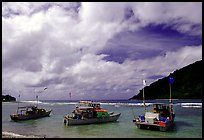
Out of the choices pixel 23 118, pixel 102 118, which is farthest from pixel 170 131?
pixel 23 118

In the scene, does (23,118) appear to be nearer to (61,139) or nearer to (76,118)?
(76,118)

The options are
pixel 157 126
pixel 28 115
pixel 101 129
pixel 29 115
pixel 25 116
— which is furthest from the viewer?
pixel 29 115

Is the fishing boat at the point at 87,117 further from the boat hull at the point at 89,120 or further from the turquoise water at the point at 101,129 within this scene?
the turquoise water at the point at 101,129

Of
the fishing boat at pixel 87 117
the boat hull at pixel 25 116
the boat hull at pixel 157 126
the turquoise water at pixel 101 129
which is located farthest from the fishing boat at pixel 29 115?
the boat hull at pixel 157 126

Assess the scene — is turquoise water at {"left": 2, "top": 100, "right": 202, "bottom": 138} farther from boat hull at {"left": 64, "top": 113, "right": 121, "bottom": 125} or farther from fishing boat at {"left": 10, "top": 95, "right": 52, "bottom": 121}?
fishing boat at {"left": 10, "top": 95, "right": 52, "bottom": 121}

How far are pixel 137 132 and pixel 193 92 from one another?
555 feet

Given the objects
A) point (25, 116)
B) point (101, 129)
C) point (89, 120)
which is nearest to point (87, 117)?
point (89, 120)

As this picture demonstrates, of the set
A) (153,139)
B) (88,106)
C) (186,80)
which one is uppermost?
(186,80)

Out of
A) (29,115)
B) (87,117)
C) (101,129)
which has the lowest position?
(101,129)

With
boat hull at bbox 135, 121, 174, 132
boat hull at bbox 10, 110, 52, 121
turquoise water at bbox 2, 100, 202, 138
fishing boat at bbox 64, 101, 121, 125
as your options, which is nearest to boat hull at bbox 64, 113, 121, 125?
fishing boat at bbox 64, 101, 121, 125

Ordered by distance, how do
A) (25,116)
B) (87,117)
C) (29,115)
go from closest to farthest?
(87,117), (25,116), (29,115)

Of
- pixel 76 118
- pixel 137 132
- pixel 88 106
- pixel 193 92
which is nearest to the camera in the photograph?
pixel 137 132

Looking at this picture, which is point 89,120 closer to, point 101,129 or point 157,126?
point 101,129

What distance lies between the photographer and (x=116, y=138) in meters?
24.0
